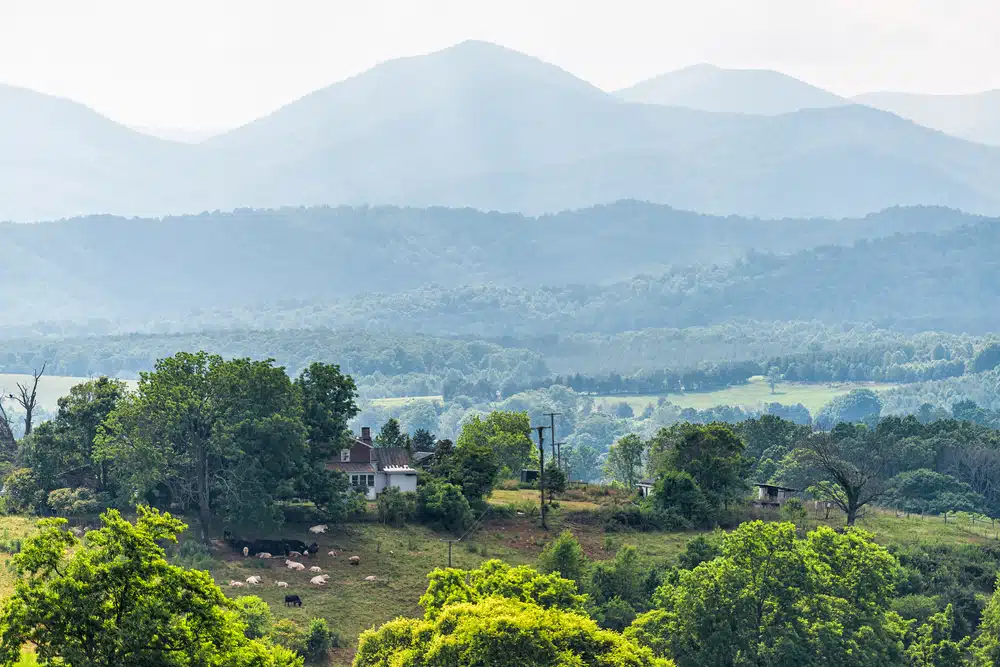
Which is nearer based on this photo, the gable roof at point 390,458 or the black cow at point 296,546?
the black cow at point 296,546

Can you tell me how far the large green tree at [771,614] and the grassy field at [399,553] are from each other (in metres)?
14.8

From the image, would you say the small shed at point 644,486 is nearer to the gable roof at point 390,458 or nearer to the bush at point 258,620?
the gable roof at point 390,458

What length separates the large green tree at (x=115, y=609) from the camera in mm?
27969

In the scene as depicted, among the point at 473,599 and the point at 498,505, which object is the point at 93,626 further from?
the point at 498,505

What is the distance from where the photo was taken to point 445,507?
258 ft

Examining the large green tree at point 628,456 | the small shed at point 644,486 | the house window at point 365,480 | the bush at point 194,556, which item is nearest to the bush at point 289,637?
the bush at point 194,556

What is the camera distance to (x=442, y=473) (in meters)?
86.3

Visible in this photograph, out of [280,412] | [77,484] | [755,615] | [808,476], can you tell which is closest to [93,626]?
[755,615]

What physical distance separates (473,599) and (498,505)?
43189 mm

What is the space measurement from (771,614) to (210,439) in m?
33.1

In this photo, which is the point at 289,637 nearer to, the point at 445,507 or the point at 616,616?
the point at 616,616

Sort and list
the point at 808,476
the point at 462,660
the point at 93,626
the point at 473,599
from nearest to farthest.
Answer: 1. the point at 93,626
2. the point at 462,660
3. the point at 473,599
4. the point at 808,476

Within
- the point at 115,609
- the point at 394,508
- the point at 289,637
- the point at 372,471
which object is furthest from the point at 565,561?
the point at 115,609

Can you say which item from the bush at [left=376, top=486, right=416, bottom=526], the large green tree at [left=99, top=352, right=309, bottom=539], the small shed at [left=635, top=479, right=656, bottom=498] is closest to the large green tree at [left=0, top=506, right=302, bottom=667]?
the large green tree at [left=99, top=352, right=309, bottom=539]
